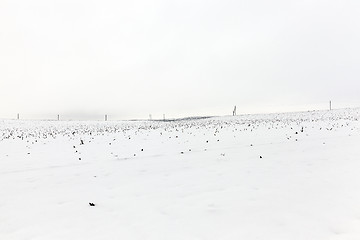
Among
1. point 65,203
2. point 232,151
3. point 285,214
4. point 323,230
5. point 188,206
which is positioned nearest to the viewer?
point 323,230

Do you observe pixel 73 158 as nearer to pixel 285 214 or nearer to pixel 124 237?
pixel 124 237

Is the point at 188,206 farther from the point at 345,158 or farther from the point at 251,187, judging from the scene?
the point at 345,158

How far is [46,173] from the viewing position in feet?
34.2

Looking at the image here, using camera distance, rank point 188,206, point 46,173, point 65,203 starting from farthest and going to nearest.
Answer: point 46,173 → point 65,203 → point 188,206

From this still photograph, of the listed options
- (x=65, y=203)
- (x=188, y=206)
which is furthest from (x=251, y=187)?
(x=65, y=203)

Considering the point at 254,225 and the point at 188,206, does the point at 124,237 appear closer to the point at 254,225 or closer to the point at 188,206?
the point at 188,206

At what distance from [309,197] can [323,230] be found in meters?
1.60

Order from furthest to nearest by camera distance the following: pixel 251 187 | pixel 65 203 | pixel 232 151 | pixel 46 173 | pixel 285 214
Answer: pixel 232 151 < pixel 46 173 < pixel 251 187 < pixel 65 203 < pixel 285 214

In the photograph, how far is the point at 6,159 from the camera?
Result: 1357 centimetres

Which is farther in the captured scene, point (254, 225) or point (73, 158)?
point (73, 158)

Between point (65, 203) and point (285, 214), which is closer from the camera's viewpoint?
point (285, 214)

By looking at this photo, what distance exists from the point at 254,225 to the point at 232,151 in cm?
799

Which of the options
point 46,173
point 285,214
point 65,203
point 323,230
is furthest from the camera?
point 46,173

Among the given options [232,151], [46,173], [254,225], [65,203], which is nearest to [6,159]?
[46,173]
